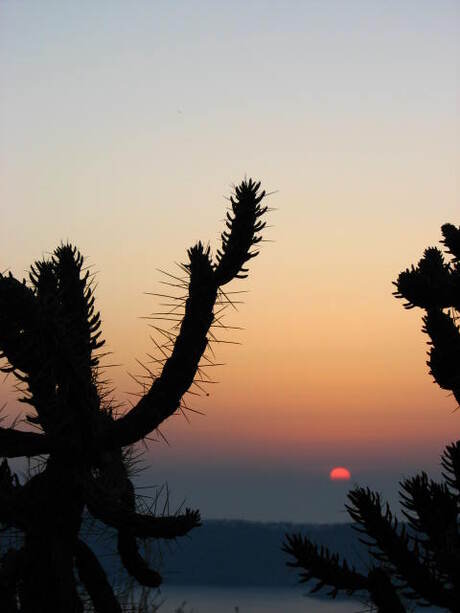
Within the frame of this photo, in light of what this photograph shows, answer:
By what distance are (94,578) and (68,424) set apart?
172 cm

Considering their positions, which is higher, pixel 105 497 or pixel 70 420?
pixel 70 420

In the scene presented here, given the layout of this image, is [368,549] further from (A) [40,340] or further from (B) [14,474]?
(B) [14,474]

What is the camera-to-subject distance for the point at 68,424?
5.79 m

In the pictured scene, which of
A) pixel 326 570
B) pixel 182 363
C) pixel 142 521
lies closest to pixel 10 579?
pixel 142 521

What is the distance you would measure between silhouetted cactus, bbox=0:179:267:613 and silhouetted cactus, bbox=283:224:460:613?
1.30 metres

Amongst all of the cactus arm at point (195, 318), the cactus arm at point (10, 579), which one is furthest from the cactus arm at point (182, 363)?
the cactus arm at point (10, 579)

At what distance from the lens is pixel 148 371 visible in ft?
19.7

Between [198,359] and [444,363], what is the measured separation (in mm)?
1715

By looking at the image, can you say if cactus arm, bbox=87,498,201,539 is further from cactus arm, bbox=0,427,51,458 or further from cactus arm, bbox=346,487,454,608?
cactus arm, bbox=346,487,454,608

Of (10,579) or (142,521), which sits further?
(142,521)

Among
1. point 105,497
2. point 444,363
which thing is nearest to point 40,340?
point 105,497

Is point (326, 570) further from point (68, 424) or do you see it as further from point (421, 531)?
point (68, 424)

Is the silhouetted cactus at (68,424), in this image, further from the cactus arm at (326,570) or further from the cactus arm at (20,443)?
the cactus arm at (326,570)

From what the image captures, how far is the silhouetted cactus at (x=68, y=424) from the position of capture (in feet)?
16.8
